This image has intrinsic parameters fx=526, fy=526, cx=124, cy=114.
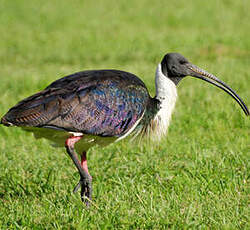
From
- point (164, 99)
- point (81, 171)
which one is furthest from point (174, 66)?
point (81, 171)

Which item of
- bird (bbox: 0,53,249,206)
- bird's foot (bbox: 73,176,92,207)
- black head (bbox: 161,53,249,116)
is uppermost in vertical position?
black head (bbox: 161,53,249,116)

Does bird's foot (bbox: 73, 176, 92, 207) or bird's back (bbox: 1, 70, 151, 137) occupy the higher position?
bird's back (bbox: 1, 70, 151, 137)

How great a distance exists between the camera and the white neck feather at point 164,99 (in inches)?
209

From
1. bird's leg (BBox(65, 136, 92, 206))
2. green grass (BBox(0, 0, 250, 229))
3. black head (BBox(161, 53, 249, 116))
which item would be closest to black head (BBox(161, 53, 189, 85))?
black head (BBox(161, 53, 249, 116))

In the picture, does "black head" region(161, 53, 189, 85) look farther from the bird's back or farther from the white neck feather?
the bird's back

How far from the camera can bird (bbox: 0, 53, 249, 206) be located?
4.68m

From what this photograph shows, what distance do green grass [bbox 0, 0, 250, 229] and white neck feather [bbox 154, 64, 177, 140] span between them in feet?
1.61

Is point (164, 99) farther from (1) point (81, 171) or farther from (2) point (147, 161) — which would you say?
(1) point (81, 171)

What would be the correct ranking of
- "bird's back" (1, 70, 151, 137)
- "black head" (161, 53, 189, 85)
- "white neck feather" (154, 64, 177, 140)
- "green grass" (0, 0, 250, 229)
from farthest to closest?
"black head" (161, 53, 189, 85)
"white neck feather" (154, 64, 177, 140)
"bird's back" (1, 70, 151, 137)
"green grass" (0, 0, 250, 229)

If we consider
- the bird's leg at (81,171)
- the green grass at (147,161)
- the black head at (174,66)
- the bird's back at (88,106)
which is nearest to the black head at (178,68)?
the black head at (174,66)

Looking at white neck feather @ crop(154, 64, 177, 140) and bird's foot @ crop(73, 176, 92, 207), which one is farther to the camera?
white neck feather @ crop(154, 64, 177, 140)

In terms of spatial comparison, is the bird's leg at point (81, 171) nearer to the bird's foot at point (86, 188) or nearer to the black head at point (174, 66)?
the bird's foot at point (86, 188)

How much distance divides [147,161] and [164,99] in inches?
33.1

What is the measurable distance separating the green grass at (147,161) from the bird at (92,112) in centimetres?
40
